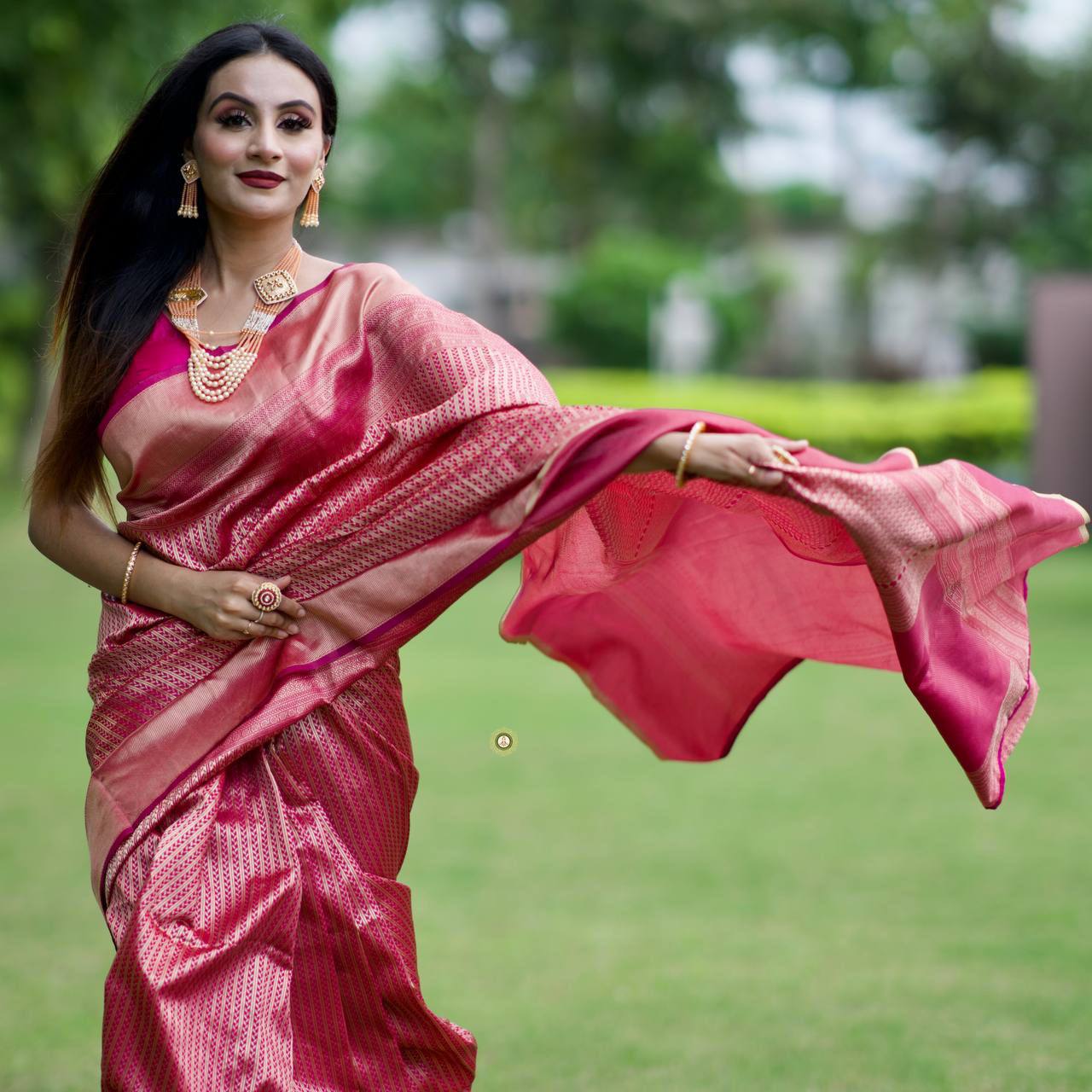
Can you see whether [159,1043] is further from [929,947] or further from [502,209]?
[502,209]

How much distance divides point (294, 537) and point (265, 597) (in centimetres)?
11

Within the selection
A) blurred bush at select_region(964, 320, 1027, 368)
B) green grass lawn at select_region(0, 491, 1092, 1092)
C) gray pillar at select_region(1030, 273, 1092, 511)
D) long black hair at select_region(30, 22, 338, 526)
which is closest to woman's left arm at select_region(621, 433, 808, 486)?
long black hair at select_region(30, 22, 338, 526)

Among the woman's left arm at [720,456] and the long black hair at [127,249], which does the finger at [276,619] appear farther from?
the woman's left arm at [720,456]

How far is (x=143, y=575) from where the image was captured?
274 cm

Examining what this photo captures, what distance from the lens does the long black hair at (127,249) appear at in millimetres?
2764

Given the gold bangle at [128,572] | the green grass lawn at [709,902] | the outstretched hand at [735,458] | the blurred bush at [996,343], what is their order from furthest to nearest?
the blurred bush at [996,343]
the green grass lawn at [709,902]
the gold bangle at [128,572]
the outstretched hand at [735,458]

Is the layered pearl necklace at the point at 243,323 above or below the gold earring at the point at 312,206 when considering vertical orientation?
below

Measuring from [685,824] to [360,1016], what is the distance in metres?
3.46

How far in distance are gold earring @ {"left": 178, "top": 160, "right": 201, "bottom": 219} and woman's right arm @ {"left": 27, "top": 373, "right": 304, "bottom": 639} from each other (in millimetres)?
380

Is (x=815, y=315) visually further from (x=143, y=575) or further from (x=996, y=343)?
(x=143, y=575)

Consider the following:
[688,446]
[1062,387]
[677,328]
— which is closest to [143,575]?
[688,446]

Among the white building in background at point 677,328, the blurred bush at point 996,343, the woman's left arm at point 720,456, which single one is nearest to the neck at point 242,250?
the woman's left arm at point 720,456

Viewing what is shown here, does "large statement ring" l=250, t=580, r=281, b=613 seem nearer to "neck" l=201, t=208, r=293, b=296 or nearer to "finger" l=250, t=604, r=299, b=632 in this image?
"finger" l=250, t=604, r=299, b=632

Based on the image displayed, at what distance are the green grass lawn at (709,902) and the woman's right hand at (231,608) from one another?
1.52 m
